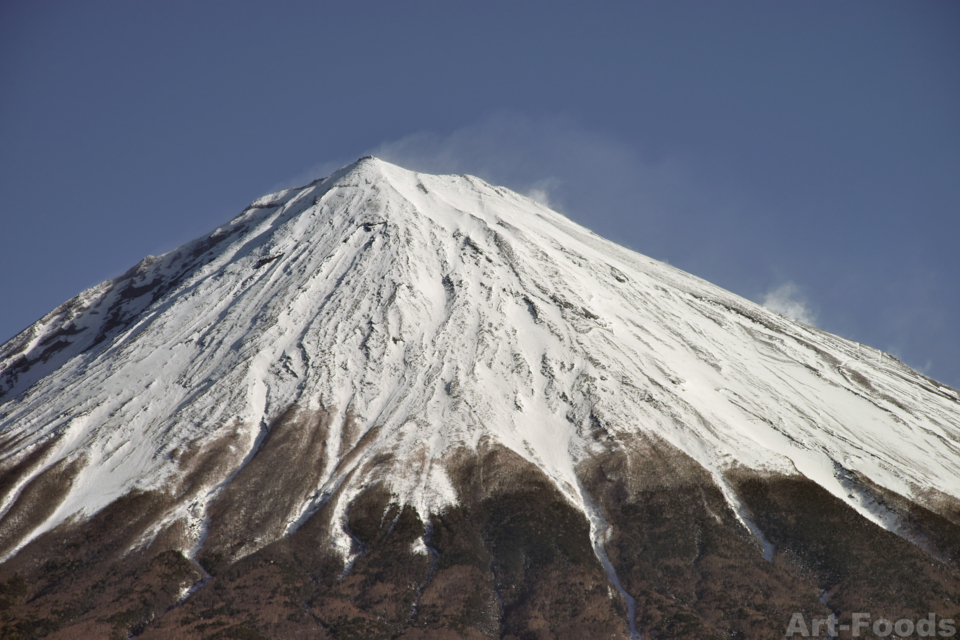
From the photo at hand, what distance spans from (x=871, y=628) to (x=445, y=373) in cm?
5445

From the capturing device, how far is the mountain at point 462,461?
51.9 metres

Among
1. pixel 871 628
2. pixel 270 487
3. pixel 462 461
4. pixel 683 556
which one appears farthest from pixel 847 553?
pixel 270 487

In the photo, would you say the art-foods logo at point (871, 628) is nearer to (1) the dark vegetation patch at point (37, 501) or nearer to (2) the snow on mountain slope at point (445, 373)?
(2) the snow on mountain slope at point (445, 373)

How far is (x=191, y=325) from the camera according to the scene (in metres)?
104

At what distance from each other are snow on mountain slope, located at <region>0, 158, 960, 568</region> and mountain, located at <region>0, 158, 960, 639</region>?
469 millimetres

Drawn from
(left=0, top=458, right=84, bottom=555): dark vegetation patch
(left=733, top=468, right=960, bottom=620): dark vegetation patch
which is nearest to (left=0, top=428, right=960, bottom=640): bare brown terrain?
(left=733, top=468, right=960, bottom=620): dark vegetation patch

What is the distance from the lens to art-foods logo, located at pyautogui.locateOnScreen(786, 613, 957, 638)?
1870 inches

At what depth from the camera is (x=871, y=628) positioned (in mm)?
48281

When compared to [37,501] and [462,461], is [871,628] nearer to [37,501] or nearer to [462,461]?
[462,461]

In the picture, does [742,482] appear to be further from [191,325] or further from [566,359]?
[191,325]

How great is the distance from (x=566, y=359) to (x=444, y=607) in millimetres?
46813

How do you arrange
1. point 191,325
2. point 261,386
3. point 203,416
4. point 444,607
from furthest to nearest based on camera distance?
point 191,325 < point 261,386 < point 203,416 < point 444,607

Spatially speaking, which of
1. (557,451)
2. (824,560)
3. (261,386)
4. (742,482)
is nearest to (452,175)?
(261,386)

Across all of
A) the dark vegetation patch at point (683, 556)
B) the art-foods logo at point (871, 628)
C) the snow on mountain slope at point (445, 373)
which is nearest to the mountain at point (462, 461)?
the dark vegetation patch at point (683, 556)
